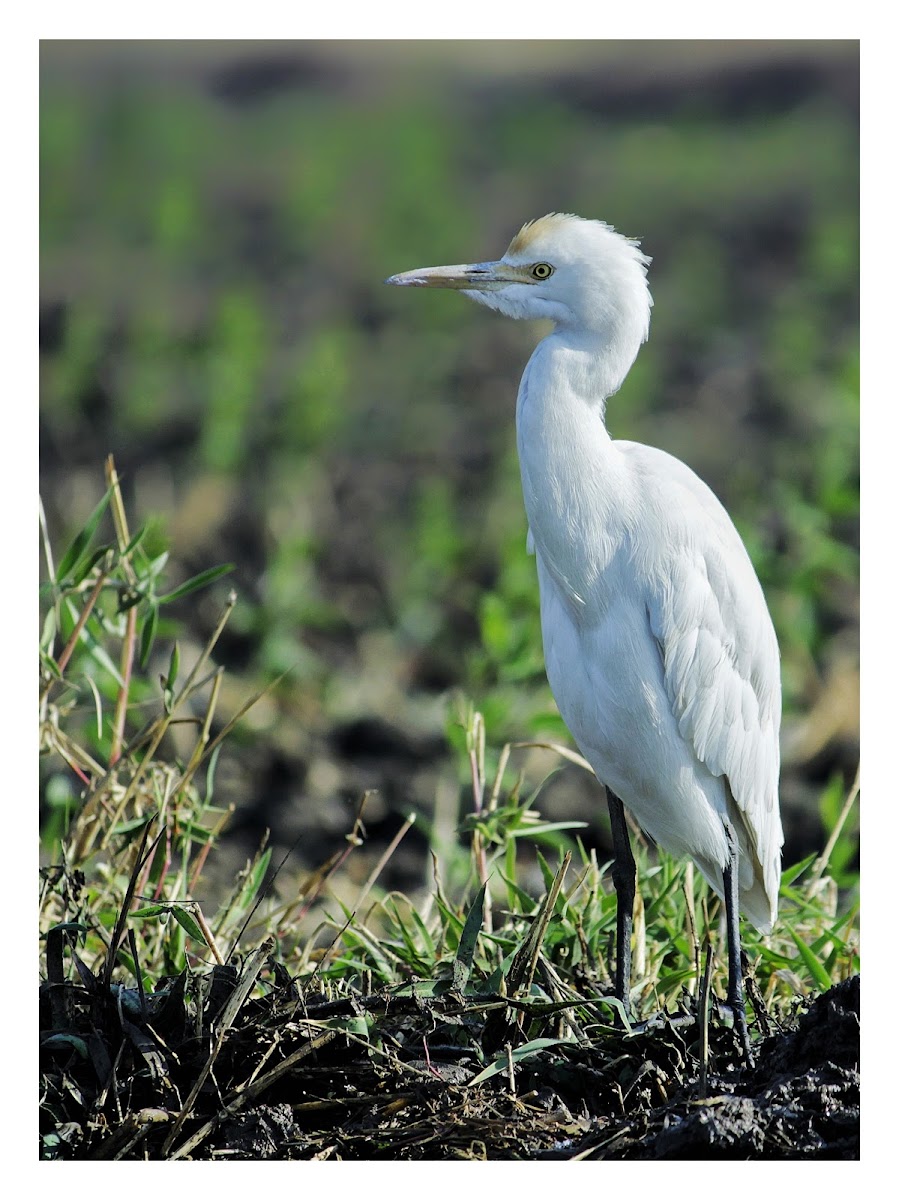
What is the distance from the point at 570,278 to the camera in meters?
2.13

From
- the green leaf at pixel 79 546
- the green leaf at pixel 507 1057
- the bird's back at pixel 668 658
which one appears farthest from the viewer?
the green leaf at pixel 79 546

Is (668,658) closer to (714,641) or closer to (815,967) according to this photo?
(714,641)

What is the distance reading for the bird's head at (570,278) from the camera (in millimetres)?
2123

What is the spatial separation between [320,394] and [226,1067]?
12.0ft

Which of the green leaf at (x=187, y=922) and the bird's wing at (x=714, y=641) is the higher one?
the bird's wing at (x=714, y=641)

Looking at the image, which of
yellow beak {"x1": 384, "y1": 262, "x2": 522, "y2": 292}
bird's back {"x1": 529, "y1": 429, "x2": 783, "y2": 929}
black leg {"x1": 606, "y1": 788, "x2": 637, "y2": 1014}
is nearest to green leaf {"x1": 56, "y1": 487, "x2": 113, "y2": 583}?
yellow beak {"x1": 384, "y1": 262, "x2": 522, "y2": 292}

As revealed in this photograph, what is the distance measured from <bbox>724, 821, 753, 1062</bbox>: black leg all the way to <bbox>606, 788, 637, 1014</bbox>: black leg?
0.52 ft

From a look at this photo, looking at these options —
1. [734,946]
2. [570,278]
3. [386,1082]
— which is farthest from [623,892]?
[570,278]

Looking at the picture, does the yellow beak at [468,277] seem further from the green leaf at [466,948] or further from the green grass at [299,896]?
the green leaf at [466,948]

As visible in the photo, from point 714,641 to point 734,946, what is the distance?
1.61 ft

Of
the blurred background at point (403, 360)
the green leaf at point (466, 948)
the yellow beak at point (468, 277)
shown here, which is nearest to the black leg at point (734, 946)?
the green leaf at point (466, 948)

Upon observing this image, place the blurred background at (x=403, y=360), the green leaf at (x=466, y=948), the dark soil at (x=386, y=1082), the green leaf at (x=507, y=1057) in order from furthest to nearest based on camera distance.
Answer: the blurred background at (x=403, y=360) → the green leaf at (x=466, y=948) → the green leaf at (x=507, y=1057) → the dark soil at (x=386, y=1082)

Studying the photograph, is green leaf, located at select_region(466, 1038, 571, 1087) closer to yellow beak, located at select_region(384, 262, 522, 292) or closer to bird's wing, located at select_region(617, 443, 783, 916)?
bird's wing, located at select_region(617, 443, 783, 916)

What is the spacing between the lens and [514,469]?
5.19 metres
